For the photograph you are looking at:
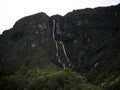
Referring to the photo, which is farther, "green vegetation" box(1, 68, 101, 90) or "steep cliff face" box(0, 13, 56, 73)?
"steep cliff face" box(0, 13, 56, 73)

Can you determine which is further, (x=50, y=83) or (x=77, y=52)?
(x=77, y=52)

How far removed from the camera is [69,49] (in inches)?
7215

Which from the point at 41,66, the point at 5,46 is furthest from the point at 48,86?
the point at 5,46

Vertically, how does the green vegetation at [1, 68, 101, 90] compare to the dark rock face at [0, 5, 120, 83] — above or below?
above

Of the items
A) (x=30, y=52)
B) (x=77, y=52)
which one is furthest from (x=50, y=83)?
(x=77, y=52)

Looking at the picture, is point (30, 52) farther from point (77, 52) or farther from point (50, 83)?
point (50, 83)

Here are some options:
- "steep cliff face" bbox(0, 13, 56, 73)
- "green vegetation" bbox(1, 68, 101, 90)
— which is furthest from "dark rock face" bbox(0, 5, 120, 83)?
"green vegetation" bbox(1, 68, 101, 90)

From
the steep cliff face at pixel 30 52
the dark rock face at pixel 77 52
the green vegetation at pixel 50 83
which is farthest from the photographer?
the steep cliff face at pixel 30 52

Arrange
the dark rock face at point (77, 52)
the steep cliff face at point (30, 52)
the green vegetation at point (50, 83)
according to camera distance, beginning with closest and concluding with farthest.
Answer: the green vegetation at point (50, 83), the dark rock face at point (77, 52), the steep cliff face at point (30, 52)

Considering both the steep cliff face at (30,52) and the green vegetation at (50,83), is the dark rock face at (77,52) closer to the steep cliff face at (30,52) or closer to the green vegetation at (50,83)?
the steep cliff face at (30,52)

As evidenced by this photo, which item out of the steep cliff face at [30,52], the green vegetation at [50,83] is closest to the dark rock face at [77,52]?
the steep cliff face at [30,52]

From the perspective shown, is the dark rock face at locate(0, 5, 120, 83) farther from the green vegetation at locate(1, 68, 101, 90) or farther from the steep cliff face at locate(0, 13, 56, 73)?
the green vegetation at locate(1, 68, 101, 90)

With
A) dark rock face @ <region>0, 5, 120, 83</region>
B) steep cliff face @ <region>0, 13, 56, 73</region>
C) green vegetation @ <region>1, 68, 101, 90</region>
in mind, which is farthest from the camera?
steep cliff face @ <region>0, 13, 56, 73</region>

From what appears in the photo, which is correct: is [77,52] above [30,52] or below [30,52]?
below
